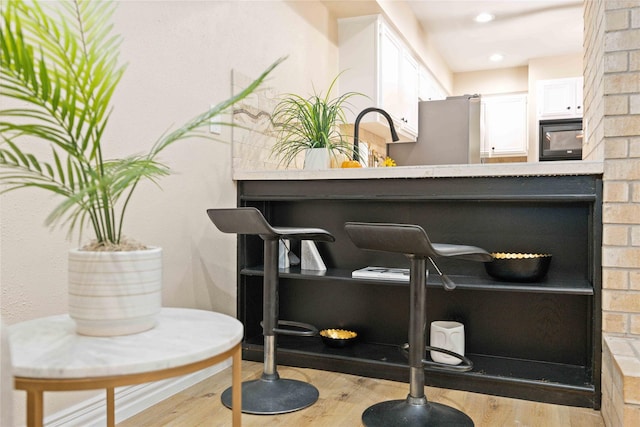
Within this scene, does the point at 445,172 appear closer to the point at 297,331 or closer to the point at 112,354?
the point at 297,331

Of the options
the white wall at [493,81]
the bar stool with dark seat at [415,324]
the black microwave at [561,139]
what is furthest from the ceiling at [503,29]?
the bar stool with dark seat at [415,324]

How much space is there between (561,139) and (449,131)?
223cm

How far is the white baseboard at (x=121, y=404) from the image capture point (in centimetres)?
166

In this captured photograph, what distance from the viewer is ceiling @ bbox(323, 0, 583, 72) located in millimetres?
4477

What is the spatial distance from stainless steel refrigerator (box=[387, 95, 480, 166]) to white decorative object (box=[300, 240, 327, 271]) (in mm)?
1986

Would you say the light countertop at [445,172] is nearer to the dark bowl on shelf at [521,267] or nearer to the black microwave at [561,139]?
the dark bowl on shelf at [521,267]

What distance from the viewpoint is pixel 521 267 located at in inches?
81.0

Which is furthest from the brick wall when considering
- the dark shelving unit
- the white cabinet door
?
the white cabinet door

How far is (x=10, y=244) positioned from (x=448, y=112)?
338 cm

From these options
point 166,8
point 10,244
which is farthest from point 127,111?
point 10,244

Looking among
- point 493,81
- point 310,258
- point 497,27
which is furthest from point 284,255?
point 493,81

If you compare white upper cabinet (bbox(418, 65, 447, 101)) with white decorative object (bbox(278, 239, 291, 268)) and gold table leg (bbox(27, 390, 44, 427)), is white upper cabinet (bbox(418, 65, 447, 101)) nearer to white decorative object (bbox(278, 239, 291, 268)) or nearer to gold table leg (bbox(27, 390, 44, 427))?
white decorative object (bbox(278, 239, 291, 268))

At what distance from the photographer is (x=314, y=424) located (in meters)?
1.82

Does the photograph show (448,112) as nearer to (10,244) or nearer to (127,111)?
(127,111)
